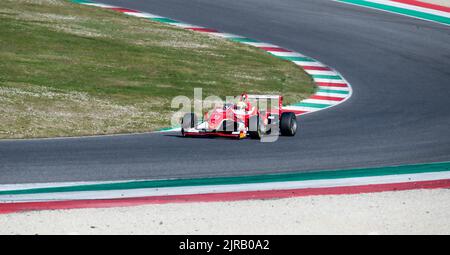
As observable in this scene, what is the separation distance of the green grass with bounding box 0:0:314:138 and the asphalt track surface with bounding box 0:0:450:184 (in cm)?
155

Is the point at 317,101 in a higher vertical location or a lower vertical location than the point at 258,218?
higher

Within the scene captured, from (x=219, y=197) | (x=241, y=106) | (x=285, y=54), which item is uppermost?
(x=285, y=54)

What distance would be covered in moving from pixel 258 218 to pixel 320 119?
8795 mm

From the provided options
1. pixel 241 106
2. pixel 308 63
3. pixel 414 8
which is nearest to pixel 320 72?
pixel 308 63

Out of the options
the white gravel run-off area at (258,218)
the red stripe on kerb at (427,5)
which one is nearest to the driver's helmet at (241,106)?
the white gravel run-off area at (258,218)

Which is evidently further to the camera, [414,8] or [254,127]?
[414,8]

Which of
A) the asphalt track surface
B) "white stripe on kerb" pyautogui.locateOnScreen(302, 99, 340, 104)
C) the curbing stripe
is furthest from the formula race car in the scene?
the curbing stripe

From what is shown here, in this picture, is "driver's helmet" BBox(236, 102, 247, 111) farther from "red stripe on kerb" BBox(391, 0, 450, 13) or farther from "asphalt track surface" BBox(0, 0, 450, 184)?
"red stripe on kerb" BBox(391, 0, 450, 13)

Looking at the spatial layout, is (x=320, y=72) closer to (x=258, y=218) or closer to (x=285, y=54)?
(x=285, y=54)

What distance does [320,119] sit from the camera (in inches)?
757

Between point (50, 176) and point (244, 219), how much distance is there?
11.4 feet

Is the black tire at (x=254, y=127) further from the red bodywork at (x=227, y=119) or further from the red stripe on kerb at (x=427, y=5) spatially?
the red stripe on kerb at (x=427, y=5)

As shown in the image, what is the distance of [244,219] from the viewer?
34.7ft
